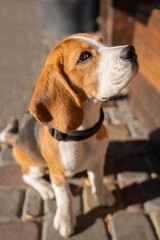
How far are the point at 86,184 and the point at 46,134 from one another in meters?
1.04

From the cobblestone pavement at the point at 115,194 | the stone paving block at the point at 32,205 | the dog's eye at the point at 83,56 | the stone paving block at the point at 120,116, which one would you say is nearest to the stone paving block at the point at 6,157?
the cobblestone pavement at the point at 115,194

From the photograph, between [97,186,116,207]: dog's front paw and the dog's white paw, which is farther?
the dog's white paw

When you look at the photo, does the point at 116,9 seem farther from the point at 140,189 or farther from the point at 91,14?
the point at 140,189

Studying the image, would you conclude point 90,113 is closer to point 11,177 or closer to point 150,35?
point 11,177

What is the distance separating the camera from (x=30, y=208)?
2533 mm

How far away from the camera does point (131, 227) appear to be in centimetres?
228

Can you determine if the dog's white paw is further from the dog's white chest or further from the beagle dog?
the dog's white chest

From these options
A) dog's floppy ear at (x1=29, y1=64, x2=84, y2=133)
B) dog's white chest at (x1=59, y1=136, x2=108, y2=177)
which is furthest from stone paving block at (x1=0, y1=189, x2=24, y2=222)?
dog's floppy ear at (x1=29, y1=64, x2=84, y2=133)

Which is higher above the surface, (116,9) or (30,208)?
(116,9)

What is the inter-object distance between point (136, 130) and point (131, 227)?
1.67 m

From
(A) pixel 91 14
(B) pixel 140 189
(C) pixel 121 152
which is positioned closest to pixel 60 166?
(B) pixel 140 189

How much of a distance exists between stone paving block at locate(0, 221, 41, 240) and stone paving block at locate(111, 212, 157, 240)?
0.81 metres

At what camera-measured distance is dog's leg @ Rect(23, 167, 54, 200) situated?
8.57 feet

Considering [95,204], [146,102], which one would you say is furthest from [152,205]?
[146,102]
